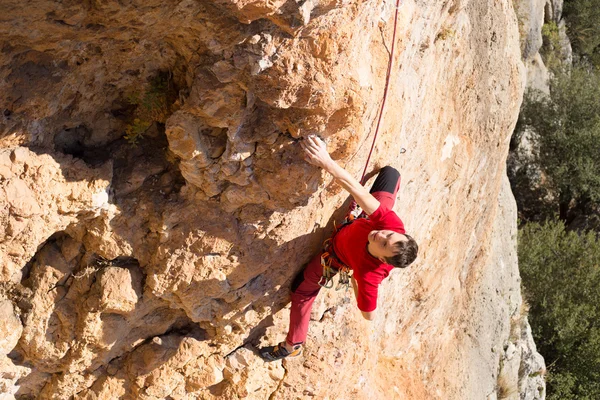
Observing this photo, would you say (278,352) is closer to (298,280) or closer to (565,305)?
(298,280)

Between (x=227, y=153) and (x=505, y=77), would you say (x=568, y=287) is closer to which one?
(x=505, y=77)

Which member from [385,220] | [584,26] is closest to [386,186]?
[385,220]

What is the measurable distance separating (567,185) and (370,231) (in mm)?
16528

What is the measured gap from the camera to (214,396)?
5.68 metres

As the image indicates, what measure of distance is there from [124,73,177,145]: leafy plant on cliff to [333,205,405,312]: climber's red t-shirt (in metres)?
1.74

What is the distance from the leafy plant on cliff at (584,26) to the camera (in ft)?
75.4

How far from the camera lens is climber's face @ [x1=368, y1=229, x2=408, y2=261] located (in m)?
4.57

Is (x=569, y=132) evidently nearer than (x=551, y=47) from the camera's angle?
Yes

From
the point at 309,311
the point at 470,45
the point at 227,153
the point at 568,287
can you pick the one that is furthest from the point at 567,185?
the point at 227,153

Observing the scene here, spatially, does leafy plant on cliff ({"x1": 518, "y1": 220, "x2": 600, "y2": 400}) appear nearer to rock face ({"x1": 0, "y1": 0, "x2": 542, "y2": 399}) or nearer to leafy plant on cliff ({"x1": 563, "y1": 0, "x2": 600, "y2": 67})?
leafy plant on cliff ({"x1": 563, "y1": 0, "x2": 600, "y2": 67})

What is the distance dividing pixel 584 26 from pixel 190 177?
22.9 metres

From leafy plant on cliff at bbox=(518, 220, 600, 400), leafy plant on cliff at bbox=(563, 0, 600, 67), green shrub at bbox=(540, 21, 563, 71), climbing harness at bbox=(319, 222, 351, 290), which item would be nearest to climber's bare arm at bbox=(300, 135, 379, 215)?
climbing harness at bbox=(319, 222, 351, 290)

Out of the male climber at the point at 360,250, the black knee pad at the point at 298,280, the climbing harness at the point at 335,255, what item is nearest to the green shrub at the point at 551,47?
the male climber at the point at 360,250

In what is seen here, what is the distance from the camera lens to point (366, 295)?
5078 millimetres
